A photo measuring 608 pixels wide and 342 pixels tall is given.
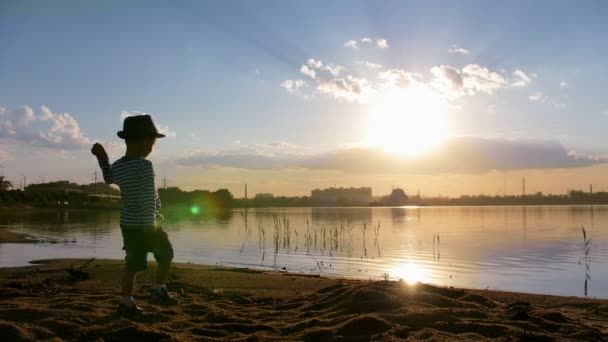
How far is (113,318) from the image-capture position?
5.06 metres

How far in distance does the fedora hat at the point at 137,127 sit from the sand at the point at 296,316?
2079 millimetres

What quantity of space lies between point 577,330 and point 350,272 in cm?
1053

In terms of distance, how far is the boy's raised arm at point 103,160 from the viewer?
228 inches

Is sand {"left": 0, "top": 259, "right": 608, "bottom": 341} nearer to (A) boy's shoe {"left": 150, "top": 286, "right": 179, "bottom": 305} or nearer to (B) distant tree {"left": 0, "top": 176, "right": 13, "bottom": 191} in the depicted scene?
(A) boy's shoe {"left": 150, "top": 286, "right": 179, "bottom": 305}

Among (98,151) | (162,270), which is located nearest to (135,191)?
(98,151)

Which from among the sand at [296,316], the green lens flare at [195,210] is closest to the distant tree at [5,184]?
the green lens flare at [195,210]

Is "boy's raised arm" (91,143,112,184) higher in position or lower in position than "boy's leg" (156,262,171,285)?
higher

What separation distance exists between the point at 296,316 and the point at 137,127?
3008 millimetres

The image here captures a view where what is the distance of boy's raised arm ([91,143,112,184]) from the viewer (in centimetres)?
579

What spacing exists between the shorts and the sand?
0.57 m

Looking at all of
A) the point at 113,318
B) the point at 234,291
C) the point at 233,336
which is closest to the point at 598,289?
the point at 234,291

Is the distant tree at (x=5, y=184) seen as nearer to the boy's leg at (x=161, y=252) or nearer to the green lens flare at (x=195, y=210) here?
the green lens flare at (x=195, y=210)

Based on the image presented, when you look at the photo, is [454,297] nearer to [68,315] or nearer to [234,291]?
[234,291]

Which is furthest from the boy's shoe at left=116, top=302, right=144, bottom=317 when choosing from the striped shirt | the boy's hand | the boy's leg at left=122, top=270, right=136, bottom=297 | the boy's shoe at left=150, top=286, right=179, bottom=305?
the boy's hand
